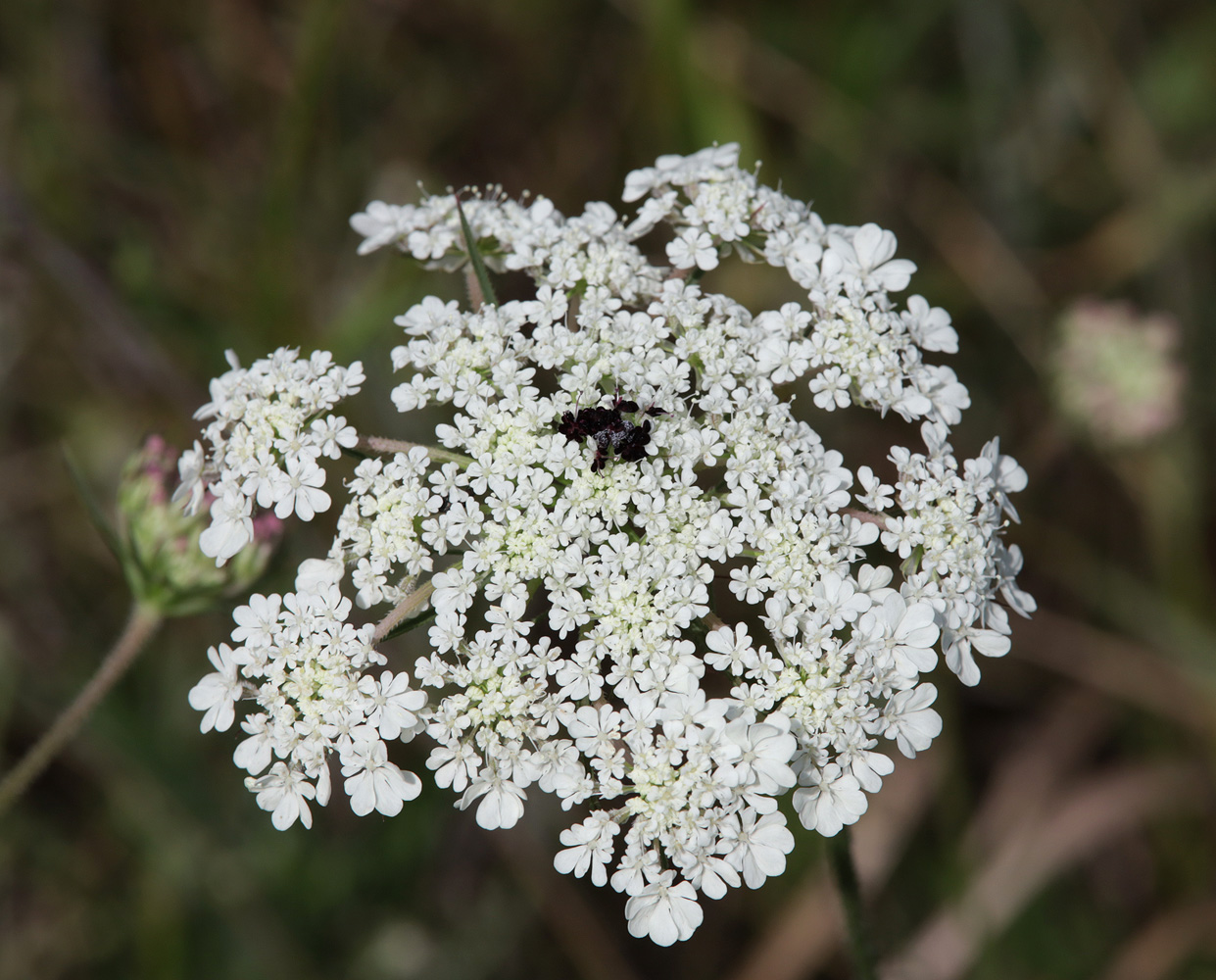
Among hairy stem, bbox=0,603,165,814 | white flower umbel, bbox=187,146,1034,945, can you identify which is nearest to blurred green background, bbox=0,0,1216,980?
hairy stem, bbox=0,603,165,814

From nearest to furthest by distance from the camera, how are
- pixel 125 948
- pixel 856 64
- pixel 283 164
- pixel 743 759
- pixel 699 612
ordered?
pixel 743 759 → pixel 699 612 → pixel 283 164 → pixel 125 948 → pixel 856 64

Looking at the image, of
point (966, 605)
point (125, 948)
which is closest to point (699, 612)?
point (966, 605)

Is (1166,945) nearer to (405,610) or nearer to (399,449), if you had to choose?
(405,610)

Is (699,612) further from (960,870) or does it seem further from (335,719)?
(960,870)

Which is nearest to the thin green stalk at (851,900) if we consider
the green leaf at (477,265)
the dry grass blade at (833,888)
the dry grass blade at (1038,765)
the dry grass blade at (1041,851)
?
the green leaf at (477,265)

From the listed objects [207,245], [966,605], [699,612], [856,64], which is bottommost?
[966,605]

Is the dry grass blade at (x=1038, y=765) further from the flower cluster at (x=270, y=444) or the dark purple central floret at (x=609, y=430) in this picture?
the flower cluster at (x=270, y=444)
